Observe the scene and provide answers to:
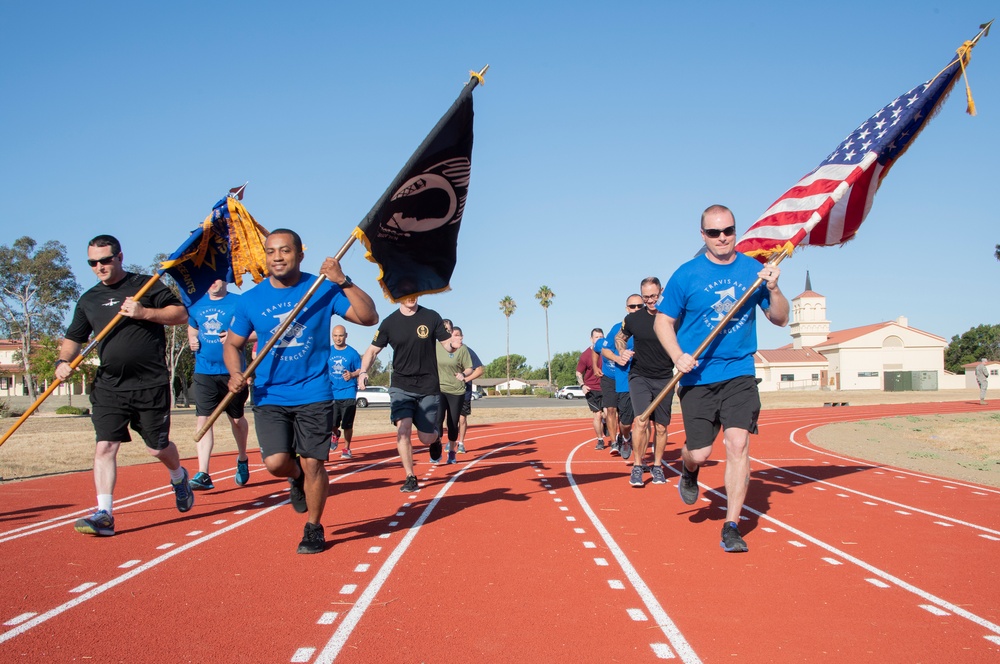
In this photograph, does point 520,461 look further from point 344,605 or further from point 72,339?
point 344,605

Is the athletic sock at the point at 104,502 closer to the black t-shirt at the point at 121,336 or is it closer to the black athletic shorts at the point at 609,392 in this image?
the black t-shirt at the point at 121,336

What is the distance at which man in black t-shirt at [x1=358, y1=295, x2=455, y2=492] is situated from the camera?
864 centimetres

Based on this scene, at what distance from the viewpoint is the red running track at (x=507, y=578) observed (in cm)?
356

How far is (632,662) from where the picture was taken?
3342 millimetres

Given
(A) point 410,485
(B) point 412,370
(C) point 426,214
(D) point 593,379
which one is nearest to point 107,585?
(C) point 426,214

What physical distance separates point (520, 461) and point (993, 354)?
11284 centimetres

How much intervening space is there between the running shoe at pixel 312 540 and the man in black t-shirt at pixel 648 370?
4482 millimetres

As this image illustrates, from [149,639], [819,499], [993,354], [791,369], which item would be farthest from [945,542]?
[993,354]

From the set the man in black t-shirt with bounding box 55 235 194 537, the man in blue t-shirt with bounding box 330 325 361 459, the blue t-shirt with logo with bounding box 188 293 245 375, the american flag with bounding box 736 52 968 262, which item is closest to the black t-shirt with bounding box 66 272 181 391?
the man in black t-shirt with bounding box 55 235 194 537

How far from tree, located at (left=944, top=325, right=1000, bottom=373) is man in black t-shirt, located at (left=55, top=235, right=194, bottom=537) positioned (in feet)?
375

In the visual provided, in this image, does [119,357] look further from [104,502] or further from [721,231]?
[721,231]

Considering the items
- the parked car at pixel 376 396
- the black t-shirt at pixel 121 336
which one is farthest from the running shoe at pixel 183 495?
the parked car at pixel 376 396

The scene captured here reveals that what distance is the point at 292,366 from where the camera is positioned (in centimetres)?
555

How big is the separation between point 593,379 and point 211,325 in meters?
7.35
